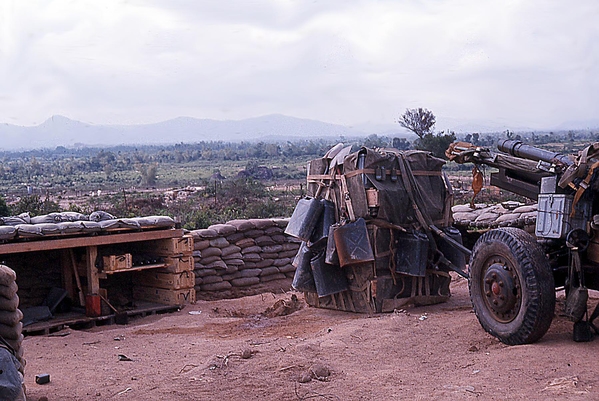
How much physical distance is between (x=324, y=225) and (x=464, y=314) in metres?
2.07

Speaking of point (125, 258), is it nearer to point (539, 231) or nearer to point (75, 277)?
point (75, 277)

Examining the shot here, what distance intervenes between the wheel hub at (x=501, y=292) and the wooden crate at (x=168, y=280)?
548 cm

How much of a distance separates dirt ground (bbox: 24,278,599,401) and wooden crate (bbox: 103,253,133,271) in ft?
4.72

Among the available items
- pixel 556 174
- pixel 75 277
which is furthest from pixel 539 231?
pixel 75 277

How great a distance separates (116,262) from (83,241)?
61cm

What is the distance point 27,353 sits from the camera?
7.44 metres

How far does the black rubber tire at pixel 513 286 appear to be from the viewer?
228 inches

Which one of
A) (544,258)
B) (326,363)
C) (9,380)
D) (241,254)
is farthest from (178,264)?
(544,258)

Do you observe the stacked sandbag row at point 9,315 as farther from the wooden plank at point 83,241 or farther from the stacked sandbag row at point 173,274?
the stacked sandbag row at point 173,274

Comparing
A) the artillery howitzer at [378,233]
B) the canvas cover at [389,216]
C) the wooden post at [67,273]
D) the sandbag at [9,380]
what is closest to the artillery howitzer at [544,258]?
the artillery howitzer at [378,233]

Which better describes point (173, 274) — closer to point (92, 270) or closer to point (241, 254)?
point (92, 270)

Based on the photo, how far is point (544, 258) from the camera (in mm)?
5867

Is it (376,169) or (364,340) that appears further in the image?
(376,169)

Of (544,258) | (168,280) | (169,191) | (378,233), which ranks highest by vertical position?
(544,258)
